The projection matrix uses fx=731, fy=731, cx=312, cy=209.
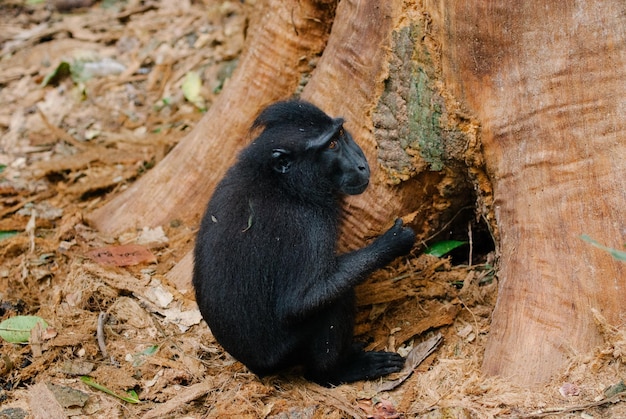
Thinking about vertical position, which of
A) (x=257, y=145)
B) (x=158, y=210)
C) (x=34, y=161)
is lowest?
(x=34, y=161)

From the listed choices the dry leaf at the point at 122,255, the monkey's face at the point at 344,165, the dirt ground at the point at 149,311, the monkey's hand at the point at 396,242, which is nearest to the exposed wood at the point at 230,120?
the dirt ground at the point at 149,311

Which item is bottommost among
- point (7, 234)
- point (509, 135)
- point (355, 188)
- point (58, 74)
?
point (7, 234)

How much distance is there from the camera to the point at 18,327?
5535 millimetres

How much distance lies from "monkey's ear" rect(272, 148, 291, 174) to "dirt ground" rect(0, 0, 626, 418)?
4.18 feet

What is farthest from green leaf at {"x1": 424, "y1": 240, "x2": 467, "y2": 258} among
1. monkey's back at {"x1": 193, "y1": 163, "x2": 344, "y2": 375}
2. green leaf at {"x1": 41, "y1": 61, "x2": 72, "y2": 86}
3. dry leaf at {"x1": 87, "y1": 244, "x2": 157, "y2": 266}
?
green leaf at {"x1": 41, "y1": 61, "x2": 72, "y2": 86}

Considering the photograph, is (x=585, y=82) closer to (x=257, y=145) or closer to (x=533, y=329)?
(x=533, y=329)

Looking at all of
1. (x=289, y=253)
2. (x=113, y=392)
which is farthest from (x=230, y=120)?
(x=113, y=392)

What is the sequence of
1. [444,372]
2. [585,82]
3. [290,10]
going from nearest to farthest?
1. [585,82]
2. [444,372]
3. [290,10]

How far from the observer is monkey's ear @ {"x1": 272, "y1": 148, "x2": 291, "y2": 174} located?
493cm

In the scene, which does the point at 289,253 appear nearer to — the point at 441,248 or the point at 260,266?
the point at 260,266

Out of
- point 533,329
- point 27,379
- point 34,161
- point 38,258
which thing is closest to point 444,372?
point 533,329

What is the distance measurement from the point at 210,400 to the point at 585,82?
3132mm

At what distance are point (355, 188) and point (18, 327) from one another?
2770mm

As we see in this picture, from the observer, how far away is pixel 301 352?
16.5 ft
